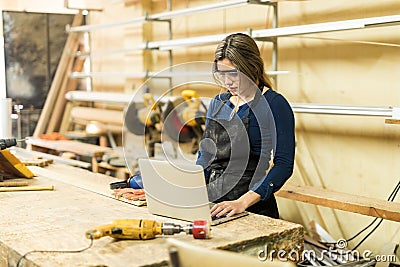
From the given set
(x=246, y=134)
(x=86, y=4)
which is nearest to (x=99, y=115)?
(x=86, y=4)

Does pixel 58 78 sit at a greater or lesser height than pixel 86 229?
greater

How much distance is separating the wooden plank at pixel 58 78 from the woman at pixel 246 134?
3130mm

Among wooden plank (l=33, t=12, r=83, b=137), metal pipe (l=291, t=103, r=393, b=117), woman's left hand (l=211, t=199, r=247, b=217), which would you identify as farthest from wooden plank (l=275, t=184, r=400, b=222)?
wooden plank (l=33, t=12, r=83, b=137)

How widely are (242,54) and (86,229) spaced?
2.72 feet

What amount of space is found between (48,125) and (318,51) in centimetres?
285

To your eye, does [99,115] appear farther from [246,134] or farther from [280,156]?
[280,156]

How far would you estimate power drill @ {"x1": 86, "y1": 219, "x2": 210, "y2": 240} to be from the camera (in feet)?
4.87

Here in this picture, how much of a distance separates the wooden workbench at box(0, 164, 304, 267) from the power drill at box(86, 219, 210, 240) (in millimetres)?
19

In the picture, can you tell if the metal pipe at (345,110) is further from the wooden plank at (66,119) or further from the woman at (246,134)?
the wooden plank at (66,119)

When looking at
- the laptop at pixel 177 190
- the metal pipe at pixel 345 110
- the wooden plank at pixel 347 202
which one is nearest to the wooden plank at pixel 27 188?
the laptop at pixel 177 190

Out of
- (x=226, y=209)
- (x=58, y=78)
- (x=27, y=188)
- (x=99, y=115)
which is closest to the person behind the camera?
(x=226, y=209)

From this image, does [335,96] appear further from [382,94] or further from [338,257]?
[338,257]

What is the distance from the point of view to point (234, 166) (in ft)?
6.89

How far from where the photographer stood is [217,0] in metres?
3.80
